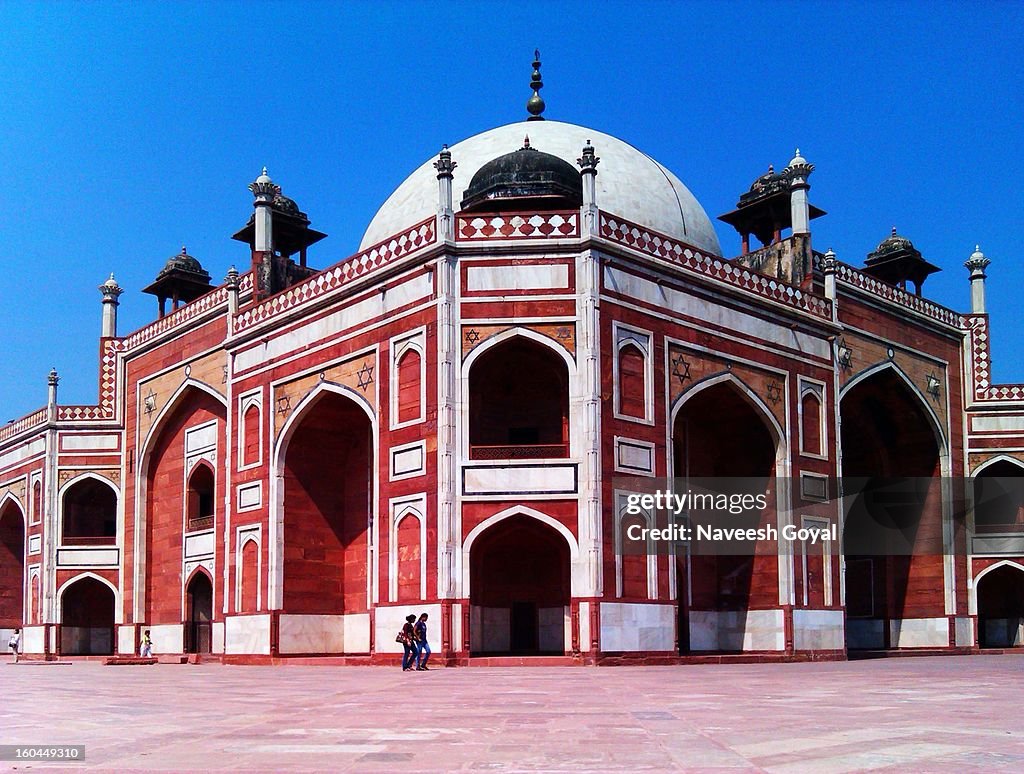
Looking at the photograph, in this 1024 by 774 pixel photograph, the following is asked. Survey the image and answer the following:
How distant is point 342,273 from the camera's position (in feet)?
71.5

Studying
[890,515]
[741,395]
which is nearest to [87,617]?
[741,395]

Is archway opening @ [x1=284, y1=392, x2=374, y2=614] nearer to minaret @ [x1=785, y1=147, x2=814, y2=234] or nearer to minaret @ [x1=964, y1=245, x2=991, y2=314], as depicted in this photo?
minaret @ [x1=785, y1=147, x2=814, y2=234]

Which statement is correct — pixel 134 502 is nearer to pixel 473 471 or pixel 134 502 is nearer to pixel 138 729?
pixel 473 471

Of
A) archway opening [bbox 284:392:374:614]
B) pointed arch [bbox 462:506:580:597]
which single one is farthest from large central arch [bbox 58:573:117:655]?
pointed arch [bbox 462:506:580:597]

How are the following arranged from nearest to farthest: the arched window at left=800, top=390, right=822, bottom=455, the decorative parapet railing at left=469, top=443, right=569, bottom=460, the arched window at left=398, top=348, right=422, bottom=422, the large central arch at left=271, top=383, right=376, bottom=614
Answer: the decorative parapet railing at left=469, top=443, right=569, bottom=460, the arched window at left=398, top=348, right=422, bottom=422, the large central arch at left=271, top=383, right=376, bottom=614, the arched window at left=800, top=390, right=822, bottom=455

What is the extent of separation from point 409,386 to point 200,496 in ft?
34.3

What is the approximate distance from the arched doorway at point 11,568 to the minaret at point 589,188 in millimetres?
23408

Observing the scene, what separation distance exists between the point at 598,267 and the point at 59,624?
19.3 meters

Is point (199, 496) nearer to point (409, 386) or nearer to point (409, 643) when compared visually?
point (409, 386)

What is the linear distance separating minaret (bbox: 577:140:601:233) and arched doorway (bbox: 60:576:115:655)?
59.8 ft

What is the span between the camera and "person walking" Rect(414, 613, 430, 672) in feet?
55.5

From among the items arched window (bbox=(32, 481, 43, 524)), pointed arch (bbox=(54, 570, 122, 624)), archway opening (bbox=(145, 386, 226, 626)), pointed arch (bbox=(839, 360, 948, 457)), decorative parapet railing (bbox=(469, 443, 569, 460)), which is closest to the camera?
decorative parapet railing (bbox=(469, 443, 569, 460))

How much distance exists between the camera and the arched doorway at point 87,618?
31.0 metres

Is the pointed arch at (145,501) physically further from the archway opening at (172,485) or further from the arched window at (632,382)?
the arched window at (632,382)
